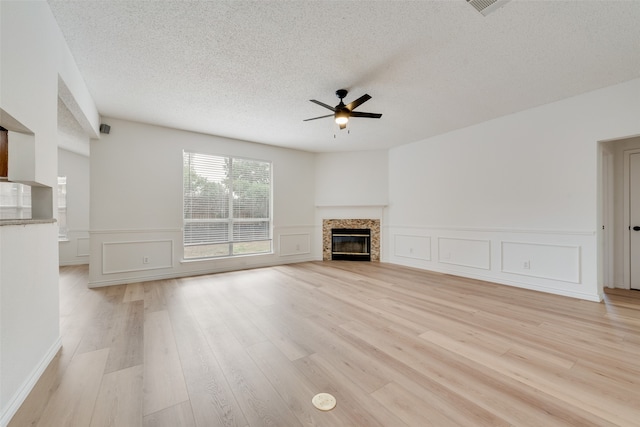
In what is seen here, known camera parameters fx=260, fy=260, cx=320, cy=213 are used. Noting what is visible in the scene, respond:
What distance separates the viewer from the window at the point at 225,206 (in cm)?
500

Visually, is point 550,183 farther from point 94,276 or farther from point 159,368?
point 94,276

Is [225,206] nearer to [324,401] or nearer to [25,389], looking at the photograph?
[25,389]

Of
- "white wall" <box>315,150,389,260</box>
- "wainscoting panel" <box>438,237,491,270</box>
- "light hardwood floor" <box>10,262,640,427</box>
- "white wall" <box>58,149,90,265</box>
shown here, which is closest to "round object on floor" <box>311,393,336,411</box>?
"light hardwood floor" <box>10,262,640,427</box>

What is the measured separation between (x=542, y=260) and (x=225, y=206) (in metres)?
5.49

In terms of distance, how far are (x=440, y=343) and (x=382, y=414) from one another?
1.07 m

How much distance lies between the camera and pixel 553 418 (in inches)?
56.1

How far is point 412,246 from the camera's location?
18.5 ft

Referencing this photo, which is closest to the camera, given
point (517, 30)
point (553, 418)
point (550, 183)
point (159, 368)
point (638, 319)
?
point (553, 418)

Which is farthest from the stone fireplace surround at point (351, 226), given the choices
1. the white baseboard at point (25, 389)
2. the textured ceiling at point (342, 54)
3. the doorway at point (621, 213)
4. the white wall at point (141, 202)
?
the white baseboard at point (25, 389)

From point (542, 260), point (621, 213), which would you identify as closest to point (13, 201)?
point (542, 260)

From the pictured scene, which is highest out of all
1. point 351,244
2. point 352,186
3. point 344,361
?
point 352,186

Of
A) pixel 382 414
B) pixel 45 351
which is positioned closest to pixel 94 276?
pixel 45 351

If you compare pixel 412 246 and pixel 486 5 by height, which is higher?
pixel 486 5

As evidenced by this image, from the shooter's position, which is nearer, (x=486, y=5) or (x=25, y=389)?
(x=25, y=389)
